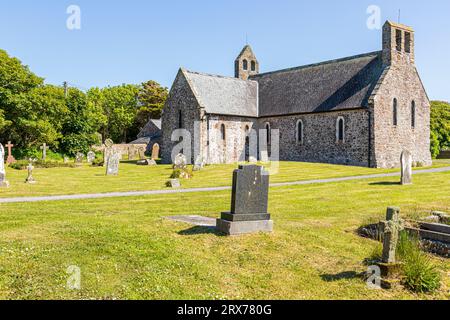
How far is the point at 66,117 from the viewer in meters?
51.5

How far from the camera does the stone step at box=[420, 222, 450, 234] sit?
10250mm

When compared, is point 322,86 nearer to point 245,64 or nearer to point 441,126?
point 245,64

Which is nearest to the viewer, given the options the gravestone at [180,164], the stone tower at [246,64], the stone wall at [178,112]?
the gravestone at [180,164]

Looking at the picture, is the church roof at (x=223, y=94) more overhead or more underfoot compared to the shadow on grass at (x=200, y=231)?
more overhead

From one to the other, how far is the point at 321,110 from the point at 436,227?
26.4m

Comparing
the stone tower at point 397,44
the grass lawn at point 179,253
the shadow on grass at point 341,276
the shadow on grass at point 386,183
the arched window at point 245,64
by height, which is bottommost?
the shadow on grass at point 341,276

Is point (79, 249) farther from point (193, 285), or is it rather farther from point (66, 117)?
point (66, 117)

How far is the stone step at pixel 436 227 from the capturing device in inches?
404

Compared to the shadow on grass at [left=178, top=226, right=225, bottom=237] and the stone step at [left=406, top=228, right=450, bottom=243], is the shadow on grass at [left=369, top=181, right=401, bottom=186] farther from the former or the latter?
the shadow on grass at [left=178, top=226, right=225, bottom=237]

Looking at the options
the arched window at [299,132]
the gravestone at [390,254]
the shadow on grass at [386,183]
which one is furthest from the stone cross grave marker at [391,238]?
the arched window at [299,132]

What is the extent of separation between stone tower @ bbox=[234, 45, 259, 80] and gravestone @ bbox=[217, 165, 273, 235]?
1537 inches

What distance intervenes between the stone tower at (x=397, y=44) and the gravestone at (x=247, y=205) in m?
27.4

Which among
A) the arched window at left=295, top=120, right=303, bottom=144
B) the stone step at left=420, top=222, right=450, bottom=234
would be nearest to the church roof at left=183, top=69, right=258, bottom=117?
the arched window at left=295, top=120, right=303, bottom=144

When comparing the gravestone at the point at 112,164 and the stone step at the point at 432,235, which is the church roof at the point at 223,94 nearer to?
the gravestone at the point at 112,164
